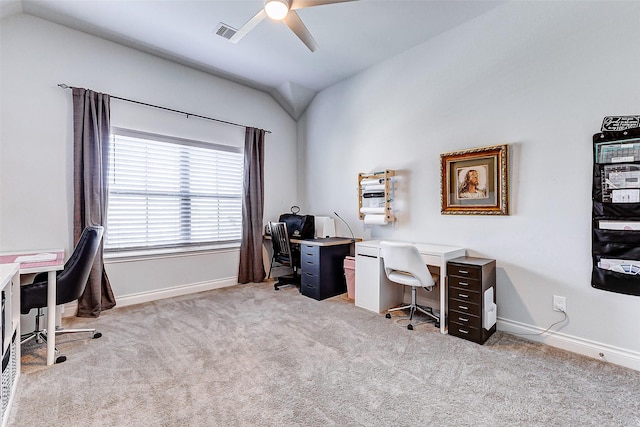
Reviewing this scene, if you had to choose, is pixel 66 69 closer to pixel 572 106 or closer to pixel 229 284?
pixel 229 284

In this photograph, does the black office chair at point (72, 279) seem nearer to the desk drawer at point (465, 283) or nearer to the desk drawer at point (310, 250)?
the desk drawer at point (310, 250)

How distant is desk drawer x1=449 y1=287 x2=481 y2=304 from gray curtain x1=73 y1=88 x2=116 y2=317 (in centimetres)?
349

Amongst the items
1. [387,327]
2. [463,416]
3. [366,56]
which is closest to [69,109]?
[366,56]

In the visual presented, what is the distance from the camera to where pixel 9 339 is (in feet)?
5.51

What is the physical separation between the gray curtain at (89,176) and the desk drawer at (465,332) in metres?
3.47

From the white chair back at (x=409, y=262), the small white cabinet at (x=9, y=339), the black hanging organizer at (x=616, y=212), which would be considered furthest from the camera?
the white chair back at (x=409, y=262)

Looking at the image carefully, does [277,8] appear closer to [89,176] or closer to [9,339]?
[89,176]

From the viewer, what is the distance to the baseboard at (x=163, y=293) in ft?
10.1

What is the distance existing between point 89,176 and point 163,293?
5.16ft

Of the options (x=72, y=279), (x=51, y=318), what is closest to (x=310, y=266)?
(x=72, y=279)

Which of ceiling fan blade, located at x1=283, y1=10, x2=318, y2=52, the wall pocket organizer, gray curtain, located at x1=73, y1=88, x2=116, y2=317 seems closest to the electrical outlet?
the wall pocket organizer

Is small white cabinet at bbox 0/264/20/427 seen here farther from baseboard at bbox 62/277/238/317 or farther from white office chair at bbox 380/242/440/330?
white office chair at bbox 380/242/440/330

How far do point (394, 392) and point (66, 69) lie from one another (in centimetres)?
422

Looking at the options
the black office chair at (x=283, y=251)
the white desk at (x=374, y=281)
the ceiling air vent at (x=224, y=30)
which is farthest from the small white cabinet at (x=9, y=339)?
the white desk at (x=374, y=281)
